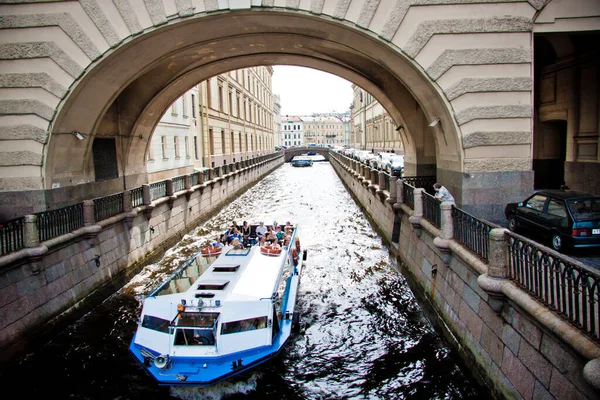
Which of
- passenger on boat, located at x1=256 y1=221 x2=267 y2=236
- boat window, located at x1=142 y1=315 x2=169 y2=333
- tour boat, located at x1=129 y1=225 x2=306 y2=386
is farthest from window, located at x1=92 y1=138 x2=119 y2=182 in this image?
boat window, located at x1=142 y1=315 x2=169 y2=333

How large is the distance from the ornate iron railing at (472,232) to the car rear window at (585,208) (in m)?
2.19

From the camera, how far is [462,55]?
12.5 m

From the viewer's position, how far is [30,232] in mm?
10773

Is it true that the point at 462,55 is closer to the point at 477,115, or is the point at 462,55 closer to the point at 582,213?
the point at 477,115

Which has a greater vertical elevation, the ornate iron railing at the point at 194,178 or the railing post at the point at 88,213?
the ornate iron railing at the point at 194,178

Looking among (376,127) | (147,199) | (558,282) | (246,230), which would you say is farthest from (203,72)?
(376,127)

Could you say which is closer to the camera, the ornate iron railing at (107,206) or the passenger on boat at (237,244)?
the passenger on boat at (237,244)

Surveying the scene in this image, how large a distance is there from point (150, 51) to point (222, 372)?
10277 millimetres

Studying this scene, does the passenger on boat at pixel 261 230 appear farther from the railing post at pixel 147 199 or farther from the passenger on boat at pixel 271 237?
the railing post at pixel 147 199

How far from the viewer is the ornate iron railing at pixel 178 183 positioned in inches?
867

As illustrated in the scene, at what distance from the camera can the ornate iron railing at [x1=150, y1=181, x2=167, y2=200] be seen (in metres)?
19.0

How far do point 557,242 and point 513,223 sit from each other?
1.76 metres

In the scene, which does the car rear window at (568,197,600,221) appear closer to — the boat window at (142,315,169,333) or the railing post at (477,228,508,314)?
the railing post at (477,228,508,314)

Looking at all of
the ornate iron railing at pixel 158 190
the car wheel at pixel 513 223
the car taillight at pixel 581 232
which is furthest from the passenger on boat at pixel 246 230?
the car taillight at pixel 581 232
